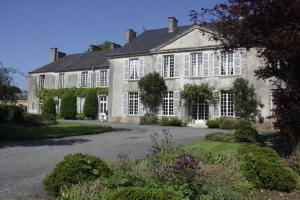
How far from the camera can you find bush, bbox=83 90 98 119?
36000 millimetres

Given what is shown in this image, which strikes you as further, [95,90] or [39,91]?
[39,91]

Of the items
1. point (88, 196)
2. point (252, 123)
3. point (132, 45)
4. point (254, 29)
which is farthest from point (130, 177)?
point (132, 45)

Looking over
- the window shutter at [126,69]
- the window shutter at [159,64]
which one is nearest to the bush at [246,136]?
the window shutter at [159,64]

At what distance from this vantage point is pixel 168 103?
96.7ft

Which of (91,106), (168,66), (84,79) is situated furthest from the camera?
(84,79)

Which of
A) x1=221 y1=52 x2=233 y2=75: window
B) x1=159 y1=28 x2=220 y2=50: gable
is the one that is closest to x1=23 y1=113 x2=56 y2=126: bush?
x1=159 y1=28 x2=220 y2=50: gable

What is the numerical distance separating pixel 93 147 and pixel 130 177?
8.16 meters

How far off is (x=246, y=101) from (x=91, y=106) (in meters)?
16.1

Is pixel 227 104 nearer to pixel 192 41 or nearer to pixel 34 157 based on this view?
pixel 192 41

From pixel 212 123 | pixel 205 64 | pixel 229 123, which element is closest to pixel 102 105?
pixel 205 64

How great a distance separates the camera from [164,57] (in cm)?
3005

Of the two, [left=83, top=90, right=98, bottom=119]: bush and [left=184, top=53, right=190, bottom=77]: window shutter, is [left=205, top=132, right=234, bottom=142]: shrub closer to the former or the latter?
[left=184, top=53, right=190, bottom=77]: window shutter

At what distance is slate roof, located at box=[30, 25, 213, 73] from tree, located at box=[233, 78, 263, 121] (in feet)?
24.5

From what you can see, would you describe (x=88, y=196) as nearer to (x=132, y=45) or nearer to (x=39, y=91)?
(x=132, y=45)
